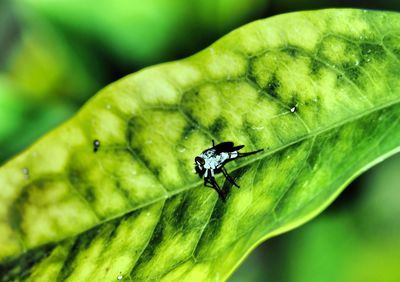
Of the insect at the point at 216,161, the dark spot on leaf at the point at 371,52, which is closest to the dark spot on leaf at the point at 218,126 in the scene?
the insect at the point at 216,161

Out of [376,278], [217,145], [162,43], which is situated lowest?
[376,278]

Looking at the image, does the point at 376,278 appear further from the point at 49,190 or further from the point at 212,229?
the point at 49,190

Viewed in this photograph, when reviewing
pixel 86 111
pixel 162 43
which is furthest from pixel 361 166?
pixel 162 43

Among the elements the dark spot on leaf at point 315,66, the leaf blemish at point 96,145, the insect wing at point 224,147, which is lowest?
the insect wing at point 224,147

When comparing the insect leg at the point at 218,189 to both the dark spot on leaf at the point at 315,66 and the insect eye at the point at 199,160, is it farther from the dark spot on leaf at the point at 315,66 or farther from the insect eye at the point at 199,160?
the dark spot on leaf at the point at 315,66

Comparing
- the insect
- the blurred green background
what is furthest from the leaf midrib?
the blurred green background

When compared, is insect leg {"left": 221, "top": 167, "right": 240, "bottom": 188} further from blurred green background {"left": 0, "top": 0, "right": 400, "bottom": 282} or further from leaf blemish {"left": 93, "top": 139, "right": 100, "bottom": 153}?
blurred green background {"left": 0, "top": 0, "right": 400, "bottom": 282}
